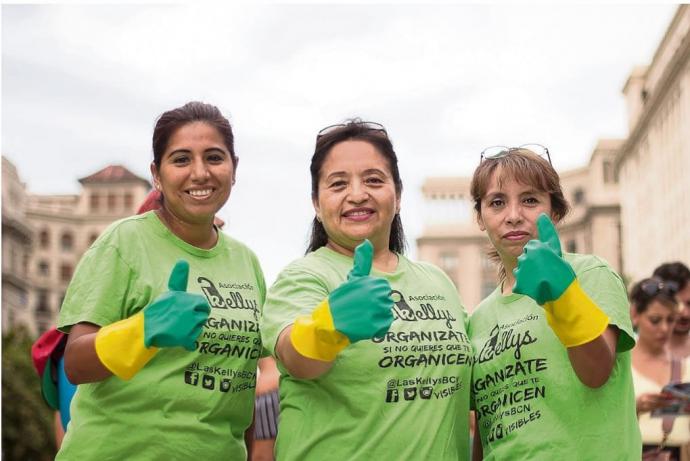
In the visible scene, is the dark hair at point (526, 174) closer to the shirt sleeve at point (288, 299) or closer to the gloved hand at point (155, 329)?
the shirt sleeve at point (288, 299)

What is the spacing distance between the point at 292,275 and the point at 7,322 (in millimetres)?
58325

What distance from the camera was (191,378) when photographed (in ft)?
11.7

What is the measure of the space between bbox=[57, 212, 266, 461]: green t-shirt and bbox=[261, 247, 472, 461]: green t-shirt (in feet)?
0.88

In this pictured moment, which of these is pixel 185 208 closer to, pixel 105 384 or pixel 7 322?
pixel 105 384

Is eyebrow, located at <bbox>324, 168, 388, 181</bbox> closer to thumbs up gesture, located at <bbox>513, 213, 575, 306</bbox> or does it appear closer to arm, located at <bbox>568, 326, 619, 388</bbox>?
thumbs up gesture, located at <bbox>513, 213, 575, 306</bbox>

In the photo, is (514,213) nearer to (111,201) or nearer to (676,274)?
(676,274)

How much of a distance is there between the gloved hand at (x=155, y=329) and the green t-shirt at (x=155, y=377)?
21cm

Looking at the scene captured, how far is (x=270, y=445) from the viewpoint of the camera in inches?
197

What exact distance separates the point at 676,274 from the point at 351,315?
3851 mm

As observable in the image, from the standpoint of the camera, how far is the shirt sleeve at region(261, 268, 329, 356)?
3.26m

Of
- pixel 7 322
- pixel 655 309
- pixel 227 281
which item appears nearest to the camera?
pixel 227 281

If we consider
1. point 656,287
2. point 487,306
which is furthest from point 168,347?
point 656,287

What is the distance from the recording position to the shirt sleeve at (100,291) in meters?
3.49

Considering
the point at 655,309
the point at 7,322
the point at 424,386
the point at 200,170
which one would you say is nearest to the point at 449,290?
the point at 424,386
